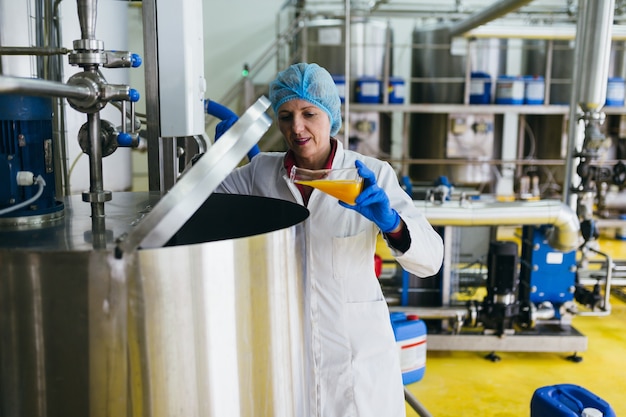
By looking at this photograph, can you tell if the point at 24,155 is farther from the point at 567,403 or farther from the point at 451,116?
the point at 451,116

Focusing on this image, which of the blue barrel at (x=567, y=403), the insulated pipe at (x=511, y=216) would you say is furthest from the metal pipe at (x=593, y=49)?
the blue barrel at (x=567, y=403)

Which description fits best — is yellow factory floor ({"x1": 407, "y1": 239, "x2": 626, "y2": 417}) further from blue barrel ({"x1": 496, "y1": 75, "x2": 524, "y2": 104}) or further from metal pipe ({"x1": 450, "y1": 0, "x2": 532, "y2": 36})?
blue barrel ({"x1": 496, "y1": 75, "x2": 524, "y2": 104})

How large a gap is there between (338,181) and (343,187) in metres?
0.01

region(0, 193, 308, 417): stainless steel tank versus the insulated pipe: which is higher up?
region(0, 193, 308, 417): stainless steel tank

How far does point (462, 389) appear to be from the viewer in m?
2.53

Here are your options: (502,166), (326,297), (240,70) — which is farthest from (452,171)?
(326,297)

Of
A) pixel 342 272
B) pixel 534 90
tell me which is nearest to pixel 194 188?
pixel 342 272

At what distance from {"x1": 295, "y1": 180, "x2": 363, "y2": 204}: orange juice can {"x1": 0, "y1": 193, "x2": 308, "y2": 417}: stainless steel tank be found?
339mm

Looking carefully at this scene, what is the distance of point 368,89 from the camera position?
5.04m

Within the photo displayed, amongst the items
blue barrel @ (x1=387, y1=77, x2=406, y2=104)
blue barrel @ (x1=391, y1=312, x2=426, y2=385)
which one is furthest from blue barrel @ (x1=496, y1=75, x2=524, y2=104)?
blue barrel @ (x1=391, y1=312, x2=426, y2=385)

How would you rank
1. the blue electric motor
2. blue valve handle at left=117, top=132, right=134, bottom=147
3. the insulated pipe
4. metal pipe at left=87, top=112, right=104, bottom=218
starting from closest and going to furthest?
the blue electric motor < metal pipe at left=87, top=112, right=104, bottom=218 < blue valve handle at left=117, top=132, right=134, bottom=147 < the insulated pipe

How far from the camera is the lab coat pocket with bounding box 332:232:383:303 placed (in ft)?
4.10

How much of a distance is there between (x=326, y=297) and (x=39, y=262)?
744 mm

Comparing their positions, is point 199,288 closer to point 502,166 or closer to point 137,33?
point 502,166
